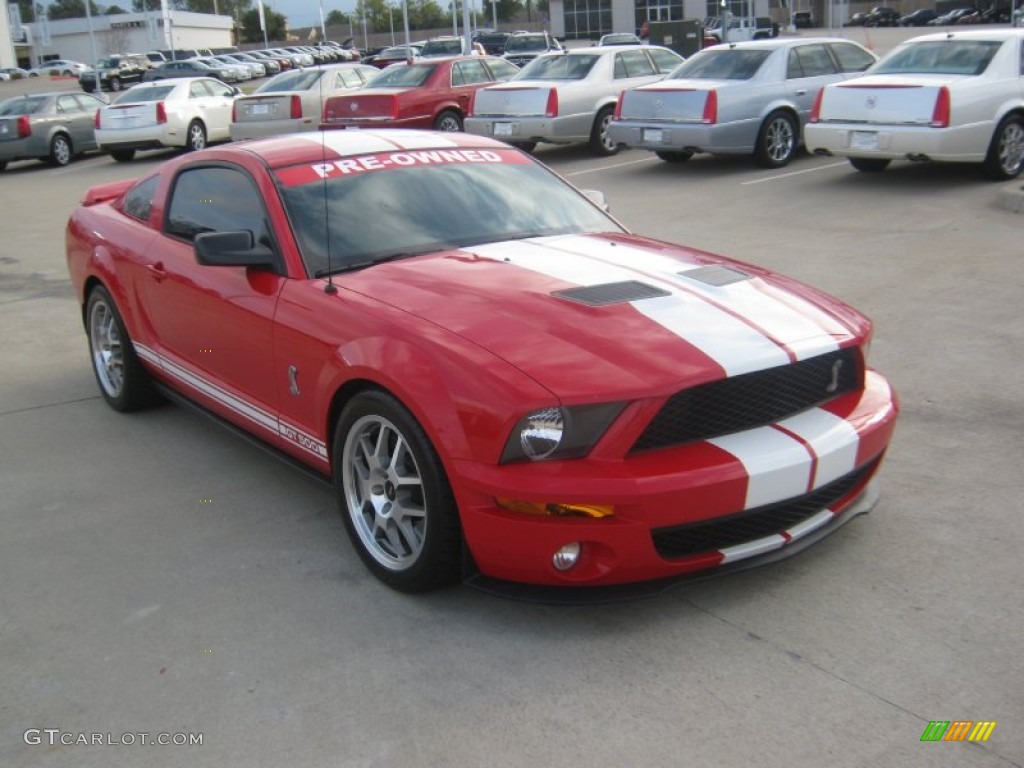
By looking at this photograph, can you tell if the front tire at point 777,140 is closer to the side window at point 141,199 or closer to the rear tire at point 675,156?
the rear tire at point 675,156

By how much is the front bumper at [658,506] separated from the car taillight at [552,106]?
1252cm

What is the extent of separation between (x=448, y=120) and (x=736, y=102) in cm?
589

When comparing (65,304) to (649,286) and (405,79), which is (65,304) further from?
(405,79)

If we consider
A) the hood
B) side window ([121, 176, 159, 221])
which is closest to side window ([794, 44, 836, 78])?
side window ([121, 176, 159, 221])

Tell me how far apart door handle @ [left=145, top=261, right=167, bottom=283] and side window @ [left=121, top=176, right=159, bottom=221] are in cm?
43

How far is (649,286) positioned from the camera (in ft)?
13.1

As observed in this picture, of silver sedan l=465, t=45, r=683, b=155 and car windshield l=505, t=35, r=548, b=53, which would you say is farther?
car windshield l=505, t=35, r=548, b=53

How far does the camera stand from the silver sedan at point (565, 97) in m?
15.6

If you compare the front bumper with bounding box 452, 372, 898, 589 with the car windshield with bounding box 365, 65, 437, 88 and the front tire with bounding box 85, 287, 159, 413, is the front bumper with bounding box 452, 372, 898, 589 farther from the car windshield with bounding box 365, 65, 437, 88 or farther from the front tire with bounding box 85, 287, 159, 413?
the car windshield with bounding box 365, 65, 437, 88

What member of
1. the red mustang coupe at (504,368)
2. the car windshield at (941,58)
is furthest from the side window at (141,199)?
the car windshield at (941,58)

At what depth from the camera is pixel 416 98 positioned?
17094mm

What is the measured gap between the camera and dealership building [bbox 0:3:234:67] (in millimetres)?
89688

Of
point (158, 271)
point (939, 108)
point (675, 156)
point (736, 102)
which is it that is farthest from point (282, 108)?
point (158, 271)

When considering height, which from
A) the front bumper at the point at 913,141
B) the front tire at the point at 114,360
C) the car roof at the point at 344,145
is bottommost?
the front tire at the point at 114,360
